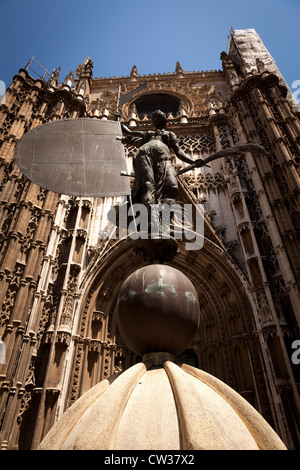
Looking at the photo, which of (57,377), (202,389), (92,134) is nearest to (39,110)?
(92,134)

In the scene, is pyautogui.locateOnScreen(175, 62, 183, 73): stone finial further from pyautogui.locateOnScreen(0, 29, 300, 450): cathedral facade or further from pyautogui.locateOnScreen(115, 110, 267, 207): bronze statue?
pyautogui.locateOnScreen(115, 110, 267, 207): bronze statue

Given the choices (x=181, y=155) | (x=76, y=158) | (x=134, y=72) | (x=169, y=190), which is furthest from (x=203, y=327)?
(x=134, y=72)

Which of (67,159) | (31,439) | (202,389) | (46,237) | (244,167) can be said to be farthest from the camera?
(244,167)

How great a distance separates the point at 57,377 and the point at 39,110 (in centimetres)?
1085

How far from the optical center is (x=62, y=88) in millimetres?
13758

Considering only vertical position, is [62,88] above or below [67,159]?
above

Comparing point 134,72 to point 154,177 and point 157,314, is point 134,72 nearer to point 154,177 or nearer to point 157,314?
point 154,177

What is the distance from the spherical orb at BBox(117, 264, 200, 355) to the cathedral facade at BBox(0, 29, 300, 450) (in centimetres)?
456

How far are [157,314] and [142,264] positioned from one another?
7.60 metres

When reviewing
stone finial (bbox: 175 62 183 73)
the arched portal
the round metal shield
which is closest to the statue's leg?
the round metal shield

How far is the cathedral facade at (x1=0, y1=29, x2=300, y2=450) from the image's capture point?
7.18 meters

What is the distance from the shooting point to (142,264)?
10.2m

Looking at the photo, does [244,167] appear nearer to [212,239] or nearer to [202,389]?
[212,239]

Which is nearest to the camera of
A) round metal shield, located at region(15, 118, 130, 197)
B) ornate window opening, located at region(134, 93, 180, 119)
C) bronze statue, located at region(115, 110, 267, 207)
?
bronze statue, located at region(115, 110, 267, 207)
